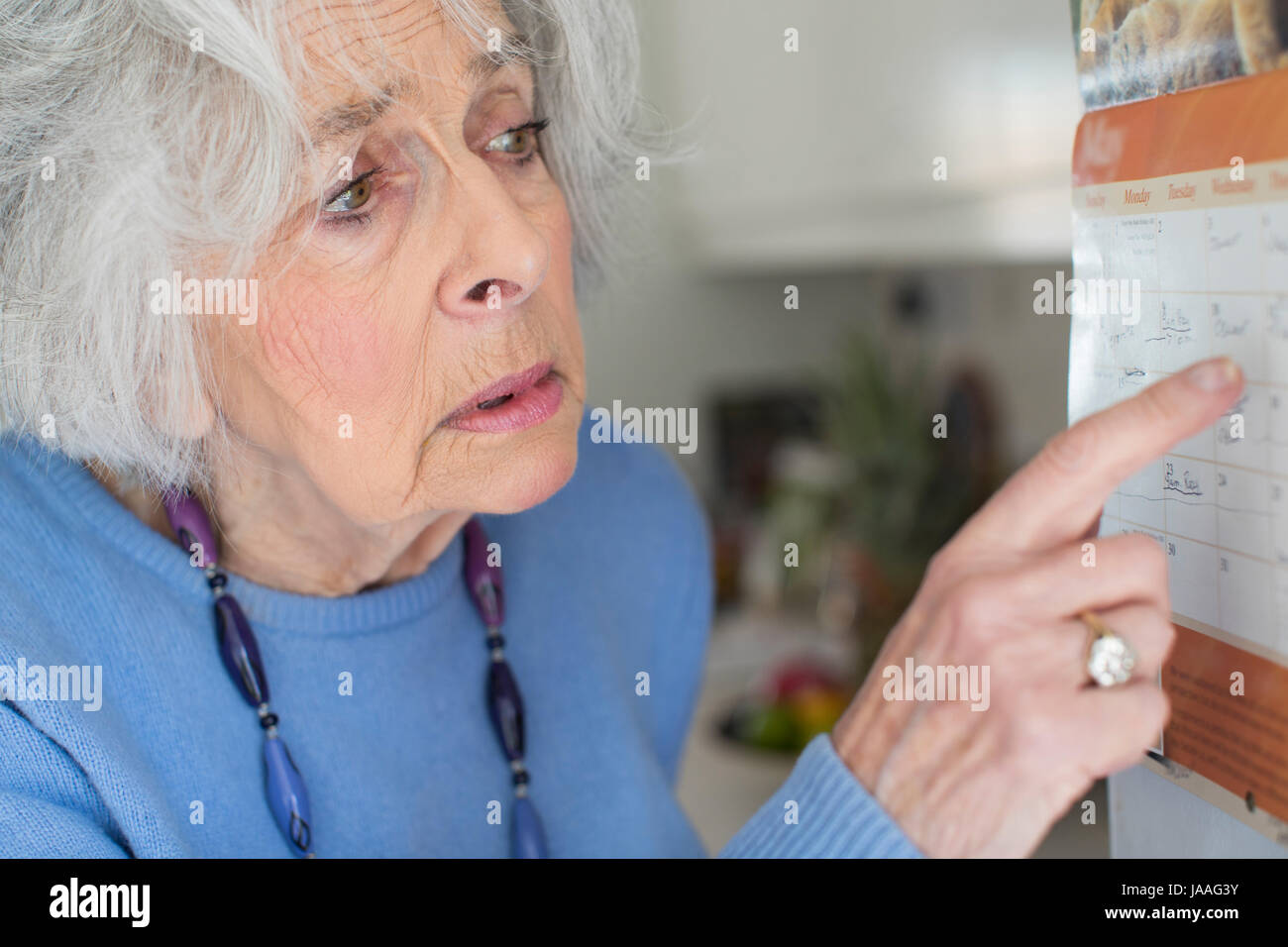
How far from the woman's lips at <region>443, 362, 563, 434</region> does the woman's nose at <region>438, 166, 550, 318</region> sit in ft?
0.18

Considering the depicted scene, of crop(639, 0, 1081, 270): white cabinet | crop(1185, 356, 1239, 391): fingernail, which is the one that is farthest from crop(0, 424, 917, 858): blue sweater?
crop(639, 0, 1081, 270): white cabinet

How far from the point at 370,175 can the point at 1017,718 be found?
459 millimetres

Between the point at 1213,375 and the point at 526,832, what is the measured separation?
579mm

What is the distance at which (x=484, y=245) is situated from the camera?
0.65m

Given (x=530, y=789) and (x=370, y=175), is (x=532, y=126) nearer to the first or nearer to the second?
(x=370, y=175)

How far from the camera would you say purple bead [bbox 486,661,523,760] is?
0.86 metres

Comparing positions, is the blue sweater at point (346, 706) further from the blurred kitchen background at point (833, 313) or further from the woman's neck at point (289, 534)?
the blurred kitchen background at point (833, 313)

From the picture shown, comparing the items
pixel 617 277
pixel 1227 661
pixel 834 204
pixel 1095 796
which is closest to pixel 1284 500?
pixel 1227 661

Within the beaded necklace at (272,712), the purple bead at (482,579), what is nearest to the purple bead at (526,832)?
the beaded necklace at (272,712)

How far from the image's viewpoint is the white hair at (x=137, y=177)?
62 cm

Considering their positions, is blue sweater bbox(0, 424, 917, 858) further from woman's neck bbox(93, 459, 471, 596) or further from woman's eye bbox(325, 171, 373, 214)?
woman's eye bbox(325, 171, 373, 214)

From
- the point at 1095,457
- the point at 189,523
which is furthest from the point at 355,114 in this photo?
the point at 1095,457

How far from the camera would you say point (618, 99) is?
2.73 feet

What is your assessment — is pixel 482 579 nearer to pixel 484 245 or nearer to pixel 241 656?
pixel 241 656
